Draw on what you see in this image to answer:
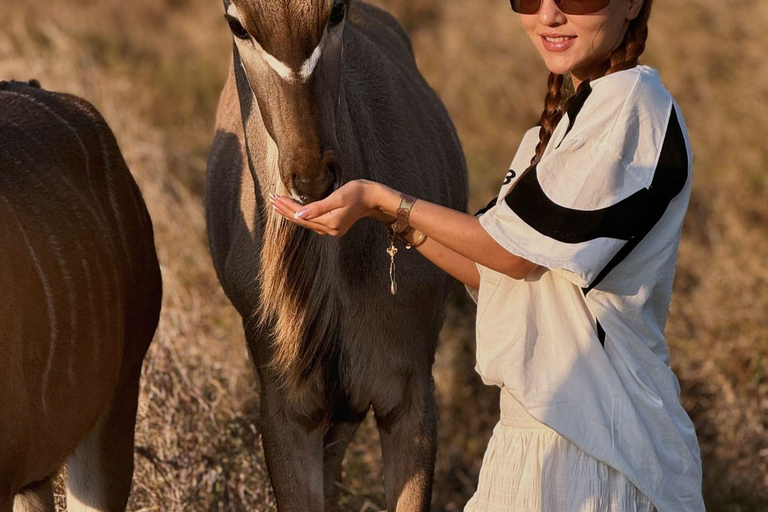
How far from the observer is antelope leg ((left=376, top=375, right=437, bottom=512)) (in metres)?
3.65

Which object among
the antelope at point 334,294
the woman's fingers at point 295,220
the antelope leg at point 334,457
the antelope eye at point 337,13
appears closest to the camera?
the woman's fingers at point 295,220

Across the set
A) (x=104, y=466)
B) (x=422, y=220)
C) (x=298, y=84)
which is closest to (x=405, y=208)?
(x=422, y=220)

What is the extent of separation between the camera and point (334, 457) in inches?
172

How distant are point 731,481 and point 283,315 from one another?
2.51 m

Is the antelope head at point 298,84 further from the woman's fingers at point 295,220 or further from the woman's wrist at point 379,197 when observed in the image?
the woman's wrist at point 379,197

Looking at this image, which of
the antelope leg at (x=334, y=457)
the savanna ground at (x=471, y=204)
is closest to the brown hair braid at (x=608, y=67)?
the antelope leg at (x=334, y=457)

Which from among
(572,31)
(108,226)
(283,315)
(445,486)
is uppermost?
(572,31)

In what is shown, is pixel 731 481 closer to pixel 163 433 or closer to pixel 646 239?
pixel 163 433

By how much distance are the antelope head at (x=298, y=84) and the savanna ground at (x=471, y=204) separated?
5.39ft

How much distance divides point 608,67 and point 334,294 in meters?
1.09

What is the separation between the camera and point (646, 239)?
256 centimetres

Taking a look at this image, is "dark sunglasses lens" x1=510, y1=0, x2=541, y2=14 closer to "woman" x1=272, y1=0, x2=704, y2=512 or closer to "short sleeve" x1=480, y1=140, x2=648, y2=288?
"woman" x1=272, y1=0, x2=704, y2=512

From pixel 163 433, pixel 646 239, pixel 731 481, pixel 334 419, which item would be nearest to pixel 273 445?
pixel 334 419

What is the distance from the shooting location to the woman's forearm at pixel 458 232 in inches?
103
